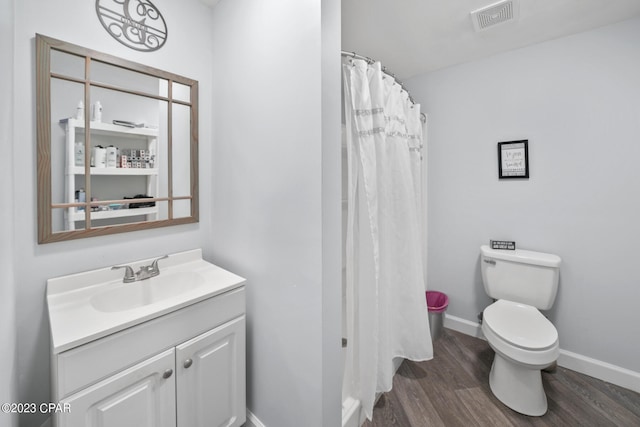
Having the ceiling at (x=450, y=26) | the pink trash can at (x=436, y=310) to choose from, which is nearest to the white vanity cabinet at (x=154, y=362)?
the pink trash can at (x=436, y=310)

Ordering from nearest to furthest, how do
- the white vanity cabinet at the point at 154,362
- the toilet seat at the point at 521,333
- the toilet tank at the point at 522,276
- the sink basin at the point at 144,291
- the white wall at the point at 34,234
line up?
1. the white vanity cabinet at the point at 154,362
2. the white wall at the point at 34,234
3. the sink basin at the point at 144,291
4. the toilet seat at the point at 521,333
5. the toilet tank at the point at 522,276

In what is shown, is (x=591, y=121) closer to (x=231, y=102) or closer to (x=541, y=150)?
(x=541, y=150)

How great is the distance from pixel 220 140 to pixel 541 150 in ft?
7.48

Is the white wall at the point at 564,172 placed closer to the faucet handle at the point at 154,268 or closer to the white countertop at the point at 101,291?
the white countertop at the point at 101,291

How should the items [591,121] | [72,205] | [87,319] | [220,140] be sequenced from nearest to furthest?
[87,319] → [72,205] → [220,140] → [591,121]

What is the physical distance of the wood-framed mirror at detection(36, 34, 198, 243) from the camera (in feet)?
3.79

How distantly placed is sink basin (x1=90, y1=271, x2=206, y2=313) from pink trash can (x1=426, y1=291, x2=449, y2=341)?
1.84m

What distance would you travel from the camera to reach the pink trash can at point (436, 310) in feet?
7.36

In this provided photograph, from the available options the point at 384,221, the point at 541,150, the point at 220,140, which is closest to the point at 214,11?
the point at 220,140

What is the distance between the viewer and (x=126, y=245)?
1.40 meters

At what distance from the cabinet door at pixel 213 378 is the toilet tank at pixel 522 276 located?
187 cm

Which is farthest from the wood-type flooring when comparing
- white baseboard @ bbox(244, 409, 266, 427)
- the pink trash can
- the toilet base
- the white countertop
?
the white countertop

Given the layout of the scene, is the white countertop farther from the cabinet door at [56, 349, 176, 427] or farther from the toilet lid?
the toilet lid

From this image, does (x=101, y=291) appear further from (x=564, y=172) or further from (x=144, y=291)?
→ (x=564, y=172)
